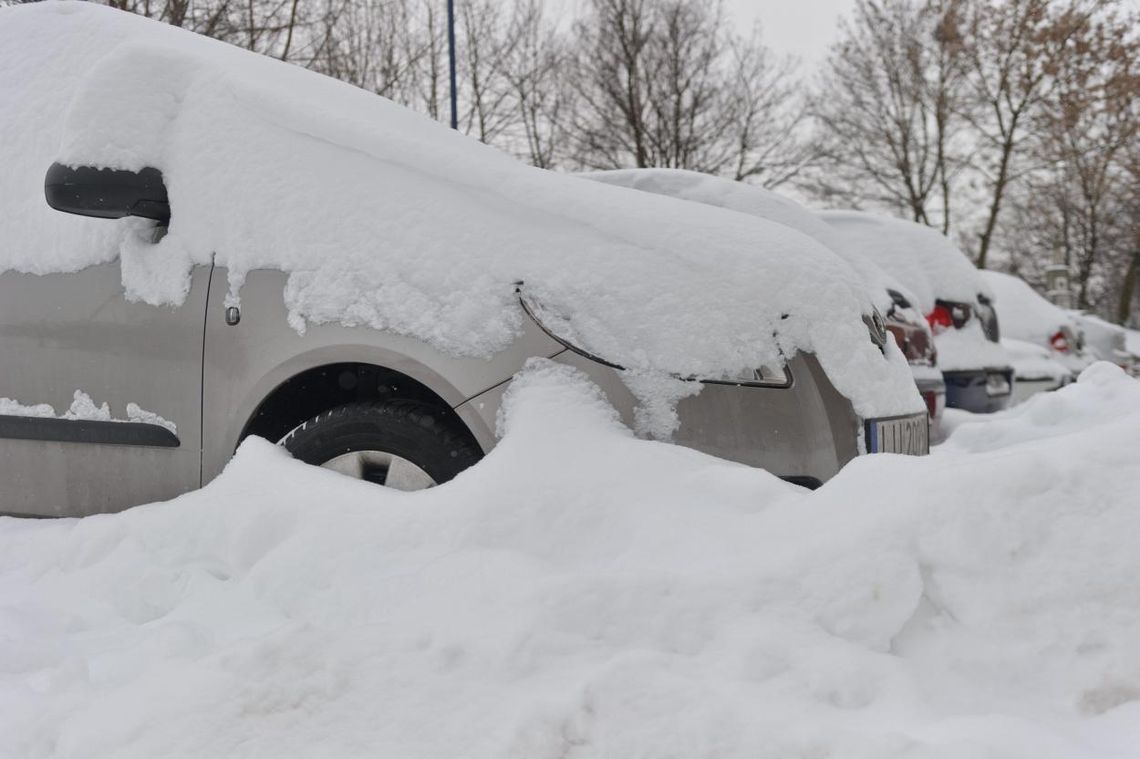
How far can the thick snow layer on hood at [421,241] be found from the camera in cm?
232

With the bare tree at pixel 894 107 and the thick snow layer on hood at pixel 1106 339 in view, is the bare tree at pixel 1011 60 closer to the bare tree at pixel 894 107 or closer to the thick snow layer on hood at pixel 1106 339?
the bare tree at pixel 894 107

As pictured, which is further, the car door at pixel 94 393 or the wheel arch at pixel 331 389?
the car door at pixel 94 393

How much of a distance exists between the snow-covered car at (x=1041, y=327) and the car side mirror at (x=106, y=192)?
24.0 ft

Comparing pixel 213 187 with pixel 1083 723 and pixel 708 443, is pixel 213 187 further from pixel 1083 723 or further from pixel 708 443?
pixel 1083 723

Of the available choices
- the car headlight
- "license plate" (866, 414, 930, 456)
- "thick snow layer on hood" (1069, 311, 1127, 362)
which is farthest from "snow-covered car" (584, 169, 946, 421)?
"thick snow layer on hood" (1069, 311, 1127, 362)

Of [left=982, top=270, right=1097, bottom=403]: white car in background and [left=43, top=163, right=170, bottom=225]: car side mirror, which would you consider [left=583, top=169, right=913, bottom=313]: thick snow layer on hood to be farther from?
[left=43, top=163, right=170, bottom=225]: car side mirror

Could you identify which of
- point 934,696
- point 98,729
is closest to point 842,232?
point 934,696

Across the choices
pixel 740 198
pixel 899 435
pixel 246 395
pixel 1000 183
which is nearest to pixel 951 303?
pixel 740 198

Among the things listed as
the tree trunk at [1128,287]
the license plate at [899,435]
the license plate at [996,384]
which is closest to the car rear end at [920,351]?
the license plate at [996,384]

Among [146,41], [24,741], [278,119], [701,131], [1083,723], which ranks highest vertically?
[701,131]

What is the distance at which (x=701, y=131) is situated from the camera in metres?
19.0

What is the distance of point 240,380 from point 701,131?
57.6ft

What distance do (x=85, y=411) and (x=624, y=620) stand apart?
190 centimetres

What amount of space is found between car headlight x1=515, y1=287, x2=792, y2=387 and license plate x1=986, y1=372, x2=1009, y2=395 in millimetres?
4327
